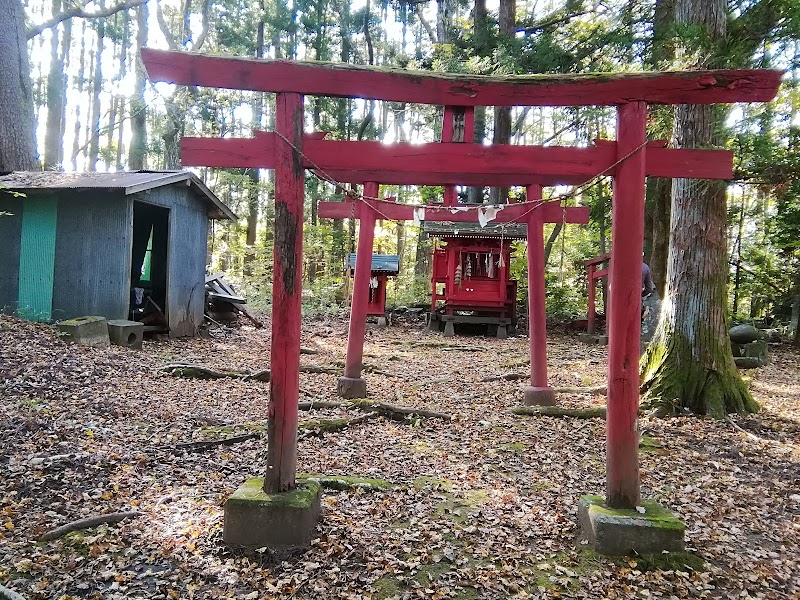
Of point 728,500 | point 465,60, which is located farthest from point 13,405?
point 465,60

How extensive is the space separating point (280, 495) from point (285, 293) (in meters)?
1.41

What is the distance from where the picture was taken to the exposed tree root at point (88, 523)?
3551 mm

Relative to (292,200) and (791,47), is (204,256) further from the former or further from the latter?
(791,47)

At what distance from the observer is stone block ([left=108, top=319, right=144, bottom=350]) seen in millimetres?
9773

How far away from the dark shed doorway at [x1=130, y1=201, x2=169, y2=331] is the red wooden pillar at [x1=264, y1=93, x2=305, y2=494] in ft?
28.0

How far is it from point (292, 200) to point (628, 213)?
2.42 metres

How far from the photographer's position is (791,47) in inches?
290

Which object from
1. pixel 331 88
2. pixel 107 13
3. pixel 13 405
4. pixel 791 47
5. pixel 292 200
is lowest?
pixel 13 405

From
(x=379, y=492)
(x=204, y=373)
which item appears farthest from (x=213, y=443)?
(x=204, y=373)

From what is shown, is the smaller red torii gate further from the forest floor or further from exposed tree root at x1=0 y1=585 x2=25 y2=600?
exposed tree root at x1=0 y1=585 x2=25 y2=600

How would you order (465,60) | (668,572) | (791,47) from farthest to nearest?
1. (465,60)
2. (791,47)
3. (668,572)

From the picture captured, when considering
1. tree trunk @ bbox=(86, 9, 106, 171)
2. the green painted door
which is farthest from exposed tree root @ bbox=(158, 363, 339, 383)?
tree trunk @ bbox=(86, 9, 106, 171)

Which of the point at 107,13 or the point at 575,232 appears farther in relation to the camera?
the point at 575,232

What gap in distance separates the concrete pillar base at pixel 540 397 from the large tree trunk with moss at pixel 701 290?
121 centimetres
